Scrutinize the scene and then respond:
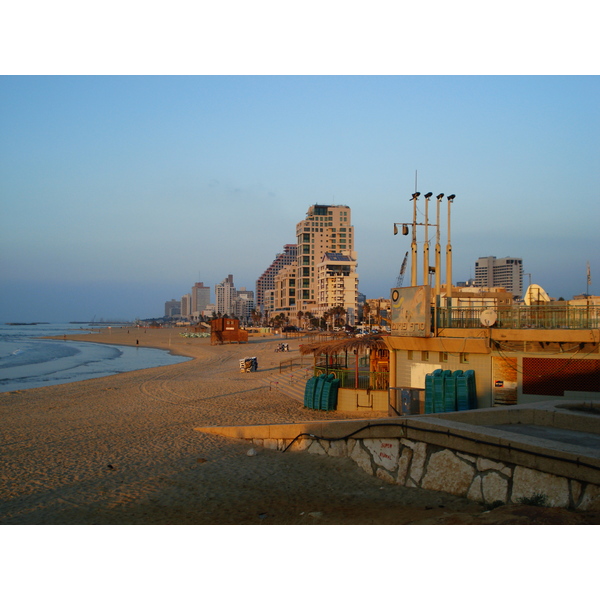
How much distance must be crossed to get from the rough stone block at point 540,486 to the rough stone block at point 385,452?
1844 mm

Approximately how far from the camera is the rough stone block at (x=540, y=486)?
5039 mm

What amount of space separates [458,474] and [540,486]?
1.07 metres

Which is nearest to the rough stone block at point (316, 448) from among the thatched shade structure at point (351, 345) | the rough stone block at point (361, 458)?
the rough stone block at point (361, 458)

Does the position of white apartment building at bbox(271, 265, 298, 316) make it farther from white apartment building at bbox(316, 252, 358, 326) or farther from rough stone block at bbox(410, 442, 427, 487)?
rough stone block at bbox(410, 442, 427, 487)

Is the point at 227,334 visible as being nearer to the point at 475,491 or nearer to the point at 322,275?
the point at 322,275

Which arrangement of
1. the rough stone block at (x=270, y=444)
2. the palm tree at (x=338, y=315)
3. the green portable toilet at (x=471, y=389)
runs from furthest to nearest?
1. the palm tree at (x=338, y=315)
2. the green portable toilet at (x=471, y=389)
3. the rough stone block at (x=270, y=444)

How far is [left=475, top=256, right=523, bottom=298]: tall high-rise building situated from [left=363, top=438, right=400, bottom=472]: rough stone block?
6891 inches

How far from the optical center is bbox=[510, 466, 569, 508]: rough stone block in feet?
16.5

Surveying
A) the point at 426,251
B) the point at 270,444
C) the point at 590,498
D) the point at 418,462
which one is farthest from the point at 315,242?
the point at 590,498

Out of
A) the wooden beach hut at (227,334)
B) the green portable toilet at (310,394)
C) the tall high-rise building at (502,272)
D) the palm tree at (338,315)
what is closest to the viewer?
the green portable toilet at (310,394)

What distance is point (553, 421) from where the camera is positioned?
7.61m

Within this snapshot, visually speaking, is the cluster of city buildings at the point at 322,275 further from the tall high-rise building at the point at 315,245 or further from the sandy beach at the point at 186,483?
the sandy beach at the point at 186,483

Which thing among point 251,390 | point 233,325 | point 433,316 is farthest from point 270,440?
point 233,325

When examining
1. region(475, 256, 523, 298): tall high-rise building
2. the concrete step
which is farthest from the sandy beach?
region(475, 256, 523, 298): tall high-rise building
